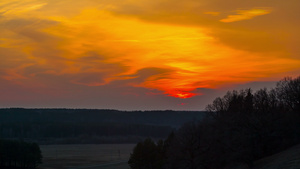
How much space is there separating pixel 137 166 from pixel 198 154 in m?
20.8

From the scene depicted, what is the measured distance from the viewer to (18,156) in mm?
110438

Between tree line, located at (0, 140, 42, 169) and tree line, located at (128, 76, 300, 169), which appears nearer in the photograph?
tree line, located at (128, 76, 300, 169)

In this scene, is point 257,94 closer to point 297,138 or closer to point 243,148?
point 297,138

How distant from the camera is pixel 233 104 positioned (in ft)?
254

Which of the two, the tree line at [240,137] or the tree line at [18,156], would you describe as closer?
the tree line at [240,137]

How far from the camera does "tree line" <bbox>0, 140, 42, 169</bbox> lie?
4252 inches

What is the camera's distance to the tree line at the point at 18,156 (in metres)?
108

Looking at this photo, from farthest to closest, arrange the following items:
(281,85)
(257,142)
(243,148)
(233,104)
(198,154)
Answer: (233,104) < (281,85) < (198,154) < (257,142) < (243,148)

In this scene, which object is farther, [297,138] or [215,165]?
[215,165]

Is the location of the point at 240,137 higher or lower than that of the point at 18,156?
higher

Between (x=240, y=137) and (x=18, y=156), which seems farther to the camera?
(x=18, y=156)

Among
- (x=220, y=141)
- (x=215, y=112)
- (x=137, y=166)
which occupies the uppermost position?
(x=215, y=112)

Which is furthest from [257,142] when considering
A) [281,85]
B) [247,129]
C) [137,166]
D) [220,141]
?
[137,166]

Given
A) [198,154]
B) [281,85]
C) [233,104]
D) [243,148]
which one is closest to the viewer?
[243,148]
